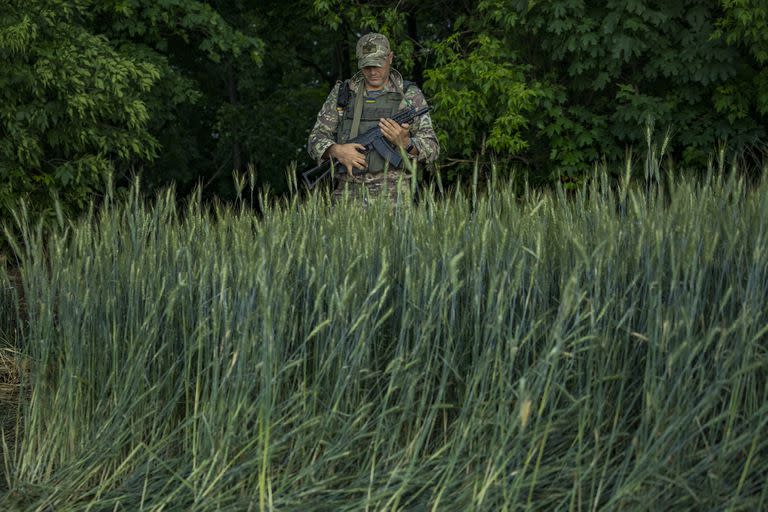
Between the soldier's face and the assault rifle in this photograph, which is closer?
the assault rifle

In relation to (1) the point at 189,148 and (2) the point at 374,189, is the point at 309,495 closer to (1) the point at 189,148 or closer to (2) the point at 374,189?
(2) the point at 374,189

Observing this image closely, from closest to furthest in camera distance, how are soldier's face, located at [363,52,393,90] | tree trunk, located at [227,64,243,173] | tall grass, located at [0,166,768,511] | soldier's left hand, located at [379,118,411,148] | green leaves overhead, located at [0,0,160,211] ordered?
tall grass, located at [0,166,768,511]
soldier's left hand, located at [379,118,411,148]
soldier's face, located at [363,52,393,90]
green leaves overhead, located at [0,0,160,211]
tree trunk, located at [227,64,243,173]

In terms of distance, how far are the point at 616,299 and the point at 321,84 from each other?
13825mm

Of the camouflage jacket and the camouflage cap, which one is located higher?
the camouflage cap

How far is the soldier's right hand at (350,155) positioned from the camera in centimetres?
507

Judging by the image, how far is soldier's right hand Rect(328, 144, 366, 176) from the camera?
507cm

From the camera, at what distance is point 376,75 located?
5.21 m

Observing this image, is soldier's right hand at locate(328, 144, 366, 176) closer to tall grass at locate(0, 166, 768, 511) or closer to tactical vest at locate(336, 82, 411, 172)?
tactical vest at locate(336, 82, 411, 172)

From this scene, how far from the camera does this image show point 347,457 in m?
2.61

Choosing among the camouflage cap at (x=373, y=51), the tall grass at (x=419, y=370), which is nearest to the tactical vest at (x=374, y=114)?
the camouflage cap at (x=373, y=51)

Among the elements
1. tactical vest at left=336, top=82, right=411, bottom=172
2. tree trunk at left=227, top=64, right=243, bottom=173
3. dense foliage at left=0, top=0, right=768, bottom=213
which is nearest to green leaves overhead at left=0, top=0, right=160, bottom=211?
dense foliage at left=0, top=0, right=768, bottom=213

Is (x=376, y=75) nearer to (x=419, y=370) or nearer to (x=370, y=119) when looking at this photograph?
(x=370, y=119)

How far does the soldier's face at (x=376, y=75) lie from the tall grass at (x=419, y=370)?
200cm

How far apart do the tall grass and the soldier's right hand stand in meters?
1.74
